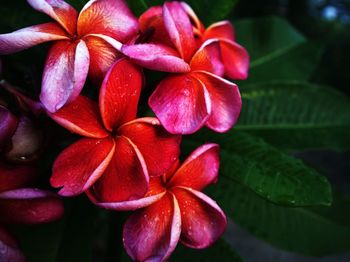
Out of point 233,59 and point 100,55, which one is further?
point 233,59

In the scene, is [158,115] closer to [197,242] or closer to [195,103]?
[195,103]

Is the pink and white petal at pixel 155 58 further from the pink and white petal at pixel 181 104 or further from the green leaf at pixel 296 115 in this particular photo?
the green leaf at pixel 296 115

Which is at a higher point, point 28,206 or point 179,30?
point 179,30

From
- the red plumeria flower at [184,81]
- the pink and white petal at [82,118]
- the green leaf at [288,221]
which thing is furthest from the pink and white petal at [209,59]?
the green leaf at [288,221]

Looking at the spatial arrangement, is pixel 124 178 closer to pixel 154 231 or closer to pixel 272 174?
pixel 154 231

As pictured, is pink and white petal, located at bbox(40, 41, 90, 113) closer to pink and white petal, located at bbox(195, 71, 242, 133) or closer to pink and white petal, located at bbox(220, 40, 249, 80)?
pink and white petal, located at bbox(195, 71, 242, 133)

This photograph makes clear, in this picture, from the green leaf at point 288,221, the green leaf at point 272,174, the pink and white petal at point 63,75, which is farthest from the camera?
the green leaf at point 288,221

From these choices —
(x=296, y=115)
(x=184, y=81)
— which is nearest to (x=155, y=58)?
(x=184, y=81)
